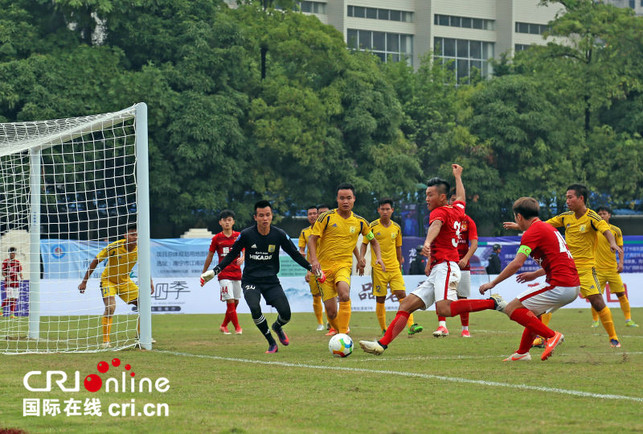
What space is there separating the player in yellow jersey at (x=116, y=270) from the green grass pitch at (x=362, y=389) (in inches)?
45.0

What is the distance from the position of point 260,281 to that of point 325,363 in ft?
7.18

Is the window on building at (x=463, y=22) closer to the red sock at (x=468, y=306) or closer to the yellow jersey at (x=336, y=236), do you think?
the yellow jersey at (x=336, y=236)

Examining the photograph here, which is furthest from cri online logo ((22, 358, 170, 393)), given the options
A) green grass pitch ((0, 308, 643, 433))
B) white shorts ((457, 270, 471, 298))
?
white shorts ((457, 270, 471, 298))

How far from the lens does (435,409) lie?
763 cm

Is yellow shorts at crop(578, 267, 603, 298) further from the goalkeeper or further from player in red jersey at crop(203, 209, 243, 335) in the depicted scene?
player in red jersey at crop(203, 209, 243, 335)

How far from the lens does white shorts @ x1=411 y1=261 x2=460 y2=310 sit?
11.8m

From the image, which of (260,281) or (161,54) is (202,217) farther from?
(260,281)

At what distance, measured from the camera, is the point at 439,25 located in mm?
80188

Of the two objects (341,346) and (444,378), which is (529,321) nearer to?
(444,378)

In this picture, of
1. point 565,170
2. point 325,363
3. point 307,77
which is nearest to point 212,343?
point 325,363

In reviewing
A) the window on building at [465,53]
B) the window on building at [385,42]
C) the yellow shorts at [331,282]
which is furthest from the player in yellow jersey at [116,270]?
the window on building at [465,53]

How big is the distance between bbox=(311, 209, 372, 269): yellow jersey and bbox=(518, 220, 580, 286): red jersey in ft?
11.2

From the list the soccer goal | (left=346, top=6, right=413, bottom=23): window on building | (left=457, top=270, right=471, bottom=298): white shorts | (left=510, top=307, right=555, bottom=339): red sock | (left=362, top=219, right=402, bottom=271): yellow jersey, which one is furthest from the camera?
(left=346, top=6, right=413, bottom=23): window on building

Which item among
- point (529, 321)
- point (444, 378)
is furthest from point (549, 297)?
point (444, 378)
